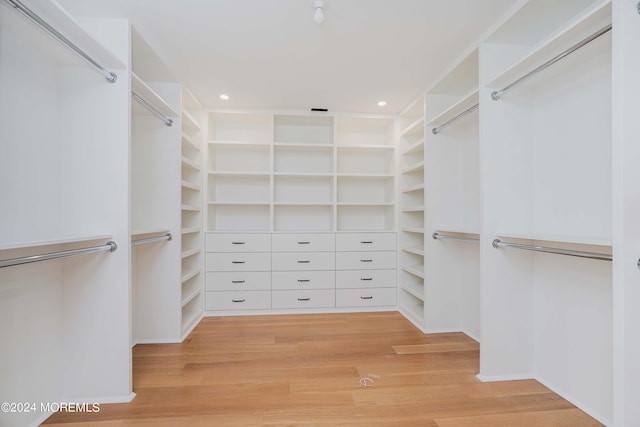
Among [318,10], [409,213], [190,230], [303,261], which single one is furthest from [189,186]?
[409,213]

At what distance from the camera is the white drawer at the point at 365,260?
3266mm

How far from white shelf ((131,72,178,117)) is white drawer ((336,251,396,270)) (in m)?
2.19

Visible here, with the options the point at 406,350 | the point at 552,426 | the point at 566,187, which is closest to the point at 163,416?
the point at 406,350

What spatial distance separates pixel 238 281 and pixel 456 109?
271 centimetres

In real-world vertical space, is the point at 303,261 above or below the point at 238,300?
above

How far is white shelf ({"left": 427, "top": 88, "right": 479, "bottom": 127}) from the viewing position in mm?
2110

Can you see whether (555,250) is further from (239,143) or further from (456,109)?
(239,143)

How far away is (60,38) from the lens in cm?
132

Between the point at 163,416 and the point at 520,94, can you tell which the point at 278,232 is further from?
the point at 520,94

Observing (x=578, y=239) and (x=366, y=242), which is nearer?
(x=578, y=239)

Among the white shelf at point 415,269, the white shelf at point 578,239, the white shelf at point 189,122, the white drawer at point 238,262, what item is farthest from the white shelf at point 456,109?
the white shelf at point 189,122

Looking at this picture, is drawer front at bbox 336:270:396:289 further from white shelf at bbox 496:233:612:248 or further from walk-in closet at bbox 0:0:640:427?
white shelf at bbox 496:233:612:248

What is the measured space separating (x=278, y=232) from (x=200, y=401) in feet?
5.84

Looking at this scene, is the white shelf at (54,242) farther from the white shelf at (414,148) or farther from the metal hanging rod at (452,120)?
the white shelf at (414,148)
